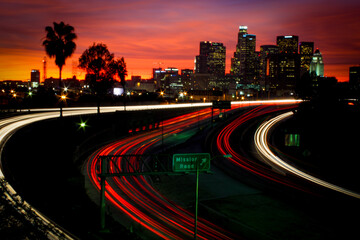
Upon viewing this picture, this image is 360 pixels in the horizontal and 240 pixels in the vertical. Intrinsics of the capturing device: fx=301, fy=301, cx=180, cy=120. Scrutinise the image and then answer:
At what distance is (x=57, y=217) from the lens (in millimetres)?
20422

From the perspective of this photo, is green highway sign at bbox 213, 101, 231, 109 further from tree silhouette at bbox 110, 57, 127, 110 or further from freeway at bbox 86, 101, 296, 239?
freeway at bbox 86, 101, 296, 239

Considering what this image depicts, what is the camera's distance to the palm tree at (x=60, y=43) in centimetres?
4069

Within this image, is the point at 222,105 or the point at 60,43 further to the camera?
the point at 222,105

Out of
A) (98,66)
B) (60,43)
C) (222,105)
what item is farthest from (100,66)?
(222,105)

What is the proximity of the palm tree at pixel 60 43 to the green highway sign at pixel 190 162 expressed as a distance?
97.4 ft

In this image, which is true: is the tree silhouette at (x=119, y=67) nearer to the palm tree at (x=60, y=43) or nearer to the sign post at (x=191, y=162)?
the palm tree at (x=60, y=43)

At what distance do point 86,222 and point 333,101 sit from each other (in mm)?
69165

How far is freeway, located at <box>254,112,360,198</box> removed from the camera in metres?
29.8

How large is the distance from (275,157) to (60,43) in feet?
111

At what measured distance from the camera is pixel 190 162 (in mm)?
18078

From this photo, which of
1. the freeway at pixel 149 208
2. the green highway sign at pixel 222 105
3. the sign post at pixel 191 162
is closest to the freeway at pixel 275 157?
the green highway sign at pixel 222 105

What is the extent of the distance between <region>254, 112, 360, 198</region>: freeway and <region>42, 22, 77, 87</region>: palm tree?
31.5 metres

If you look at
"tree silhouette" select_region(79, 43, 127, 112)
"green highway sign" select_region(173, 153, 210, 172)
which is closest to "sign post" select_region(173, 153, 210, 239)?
"green highway sign" select_region(173, 153, 210, 172)

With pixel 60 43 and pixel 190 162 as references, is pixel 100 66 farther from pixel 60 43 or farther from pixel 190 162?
pixel 190 162
